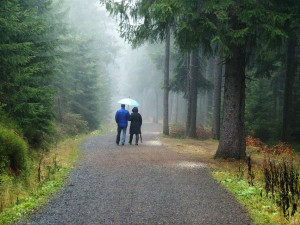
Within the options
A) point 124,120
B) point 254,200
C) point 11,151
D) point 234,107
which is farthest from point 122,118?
point 254,200

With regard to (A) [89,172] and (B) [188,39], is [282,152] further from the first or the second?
(A) [89,172]

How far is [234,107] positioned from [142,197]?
5205 mm

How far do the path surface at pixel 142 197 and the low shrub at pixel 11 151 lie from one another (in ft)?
4.51

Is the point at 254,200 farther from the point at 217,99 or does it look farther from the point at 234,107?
the point at 217,99

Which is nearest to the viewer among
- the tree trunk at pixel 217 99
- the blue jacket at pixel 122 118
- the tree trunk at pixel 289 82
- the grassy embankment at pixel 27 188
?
the grassy embankment at pixel 27 188

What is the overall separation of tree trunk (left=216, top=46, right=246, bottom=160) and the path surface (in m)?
1.41

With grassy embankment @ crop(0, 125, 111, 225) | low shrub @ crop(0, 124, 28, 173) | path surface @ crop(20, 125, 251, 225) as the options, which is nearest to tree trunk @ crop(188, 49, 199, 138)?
path surface @ crop(20, 125, 251, 225)

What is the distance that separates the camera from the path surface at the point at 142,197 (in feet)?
16.8

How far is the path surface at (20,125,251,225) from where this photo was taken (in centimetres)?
512

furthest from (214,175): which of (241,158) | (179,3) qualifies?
(179,3)

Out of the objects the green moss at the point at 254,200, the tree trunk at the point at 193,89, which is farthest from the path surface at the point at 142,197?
the tree trunk at the point at 193,89

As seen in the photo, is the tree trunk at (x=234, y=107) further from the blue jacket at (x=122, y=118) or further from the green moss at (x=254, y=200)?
the blue jacket at (x=122, y=118)

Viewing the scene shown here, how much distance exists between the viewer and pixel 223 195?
21.3ft

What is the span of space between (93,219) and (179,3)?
6.76m
